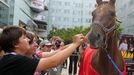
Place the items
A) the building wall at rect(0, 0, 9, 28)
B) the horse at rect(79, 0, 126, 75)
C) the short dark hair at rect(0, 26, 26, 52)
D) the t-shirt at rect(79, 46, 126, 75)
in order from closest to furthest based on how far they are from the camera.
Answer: the short dark hair at rect(0, 26, 26, 52), the horse at rect(79, 0, 126, 75), the t-shirt at rect(79, 46, 126, 75), the building wall at rect(0, 0, 9, 28)

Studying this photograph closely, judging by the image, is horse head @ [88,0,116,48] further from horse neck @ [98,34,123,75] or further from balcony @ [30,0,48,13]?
balcony @ [30,0,48,13]

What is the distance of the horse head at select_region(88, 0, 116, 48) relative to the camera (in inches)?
226

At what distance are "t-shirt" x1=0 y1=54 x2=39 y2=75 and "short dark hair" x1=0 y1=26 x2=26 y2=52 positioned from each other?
18cm

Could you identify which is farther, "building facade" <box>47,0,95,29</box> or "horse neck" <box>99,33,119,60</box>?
"building facade" <box>47,0,95,29</box>

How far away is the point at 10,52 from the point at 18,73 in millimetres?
287

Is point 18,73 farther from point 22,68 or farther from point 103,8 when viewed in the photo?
point 103,8

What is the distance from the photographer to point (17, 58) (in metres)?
3.87

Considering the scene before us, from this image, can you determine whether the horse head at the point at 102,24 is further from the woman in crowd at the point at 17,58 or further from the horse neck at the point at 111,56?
the woman in crowd at the point at 17,58

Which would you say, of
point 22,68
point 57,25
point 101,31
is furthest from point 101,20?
point 57,25

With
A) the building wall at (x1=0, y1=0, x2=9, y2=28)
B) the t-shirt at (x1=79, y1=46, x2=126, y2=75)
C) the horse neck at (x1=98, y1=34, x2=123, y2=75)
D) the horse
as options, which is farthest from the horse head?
the building wall at (x1=0, y1=0, x2=9, y2=28)

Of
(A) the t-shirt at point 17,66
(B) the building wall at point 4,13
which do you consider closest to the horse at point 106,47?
(A) the t-shirt at point 17,66

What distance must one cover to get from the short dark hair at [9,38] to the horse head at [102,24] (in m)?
1.86

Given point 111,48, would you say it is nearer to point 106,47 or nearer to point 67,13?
point 106,47

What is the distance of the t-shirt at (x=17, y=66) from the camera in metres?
3.85
